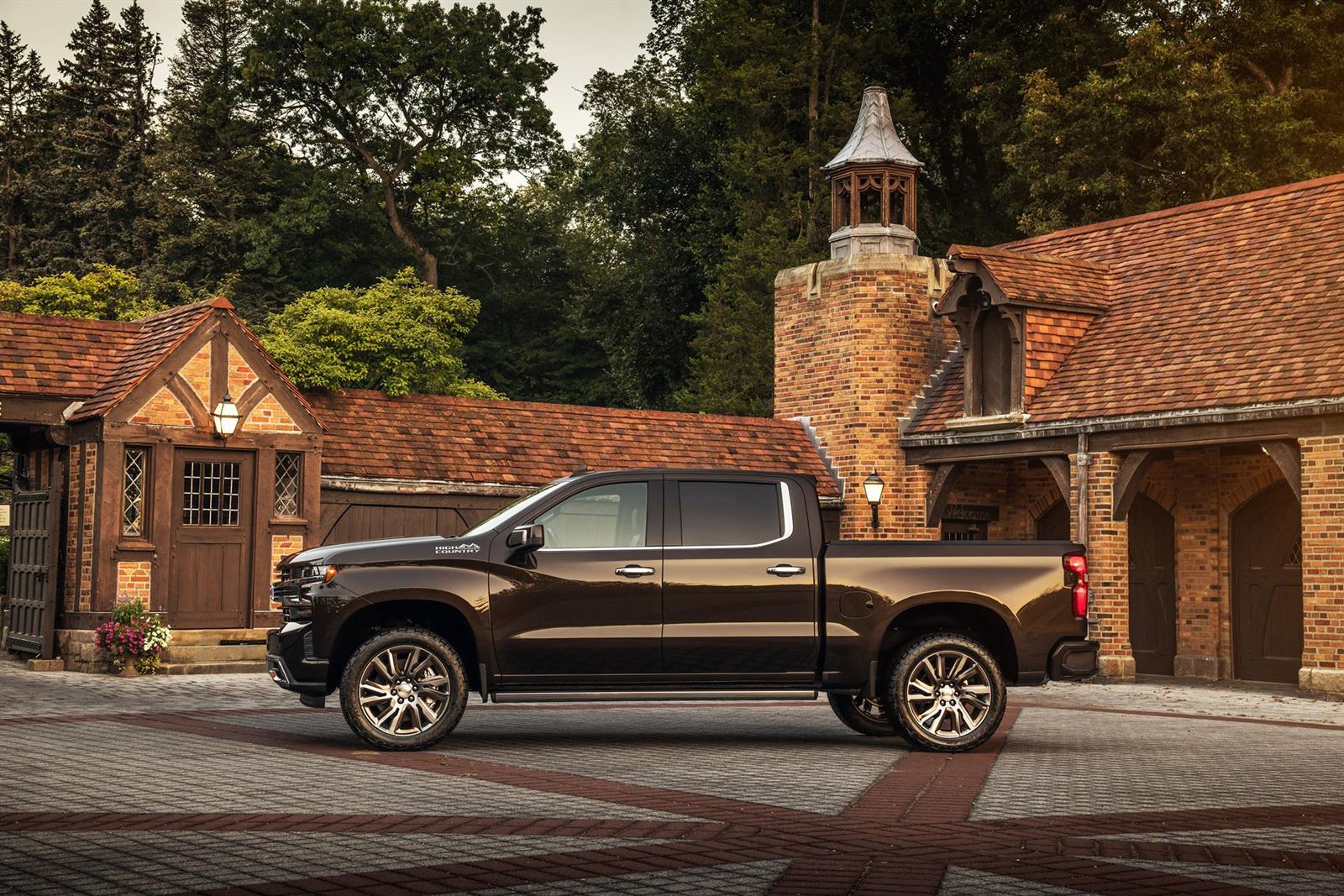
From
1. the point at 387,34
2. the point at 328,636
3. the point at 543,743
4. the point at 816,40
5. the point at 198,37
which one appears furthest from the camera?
the point at 198,37

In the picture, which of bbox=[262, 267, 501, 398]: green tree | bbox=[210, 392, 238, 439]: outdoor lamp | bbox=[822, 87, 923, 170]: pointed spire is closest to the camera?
bbox=[210, 392, 238, 439]: outdoor lamp

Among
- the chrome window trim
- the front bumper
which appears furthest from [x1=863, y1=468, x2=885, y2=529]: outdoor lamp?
the front bumper

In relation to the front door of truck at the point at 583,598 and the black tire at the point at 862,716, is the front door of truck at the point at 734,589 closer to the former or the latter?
the front door of truck at the point at 583,598

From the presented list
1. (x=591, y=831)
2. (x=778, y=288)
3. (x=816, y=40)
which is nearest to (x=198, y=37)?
(x=816, y=40)

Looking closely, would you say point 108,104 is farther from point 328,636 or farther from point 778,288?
point 328,636

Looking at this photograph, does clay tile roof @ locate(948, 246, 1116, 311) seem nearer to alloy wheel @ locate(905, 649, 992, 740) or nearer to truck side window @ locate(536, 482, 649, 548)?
alloy wheel @ locate(905, 649, 992, 740)

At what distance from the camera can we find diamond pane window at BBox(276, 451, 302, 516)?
19359mm

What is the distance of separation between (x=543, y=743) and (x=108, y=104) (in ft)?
142

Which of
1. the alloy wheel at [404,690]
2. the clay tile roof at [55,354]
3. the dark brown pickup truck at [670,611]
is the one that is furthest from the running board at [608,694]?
the clay tile roof at [55,354]

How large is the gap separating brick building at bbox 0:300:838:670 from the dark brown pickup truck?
7730mm

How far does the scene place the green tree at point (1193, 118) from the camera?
30719 millimetres

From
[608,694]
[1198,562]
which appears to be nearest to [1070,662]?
[608,694]

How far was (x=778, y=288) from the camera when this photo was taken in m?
25.8

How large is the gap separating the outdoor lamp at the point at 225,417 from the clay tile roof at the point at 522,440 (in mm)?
1582
